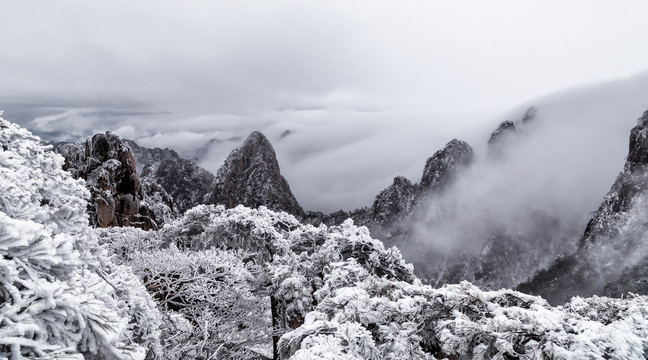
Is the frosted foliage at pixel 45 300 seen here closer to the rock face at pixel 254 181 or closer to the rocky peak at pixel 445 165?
the rock face at pixel 254 181

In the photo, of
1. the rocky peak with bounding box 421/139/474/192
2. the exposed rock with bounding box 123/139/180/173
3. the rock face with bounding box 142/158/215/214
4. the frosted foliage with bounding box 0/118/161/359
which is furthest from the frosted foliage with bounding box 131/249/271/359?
the exposed rock with bounding box 123/139/180/173

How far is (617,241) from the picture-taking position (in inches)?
1527

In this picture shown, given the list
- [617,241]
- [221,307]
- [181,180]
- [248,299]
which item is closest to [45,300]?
[221,307]

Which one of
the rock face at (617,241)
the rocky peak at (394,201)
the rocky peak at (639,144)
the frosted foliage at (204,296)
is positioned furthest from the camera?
the rocky peak at (394,201)

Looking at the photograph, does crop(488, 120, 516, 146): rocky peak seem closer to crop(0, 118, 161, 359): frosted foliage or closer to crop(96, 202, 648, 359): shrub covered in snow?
crop(96, 202, 648, 359): shrub covered in snow

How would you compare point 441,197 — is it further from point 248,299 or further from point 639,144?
point 248,299

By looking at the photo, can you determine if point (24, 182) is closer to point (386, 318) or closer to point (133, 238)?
point (386, 318)

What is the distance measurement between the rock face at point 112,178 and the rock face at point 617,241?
43.5 m

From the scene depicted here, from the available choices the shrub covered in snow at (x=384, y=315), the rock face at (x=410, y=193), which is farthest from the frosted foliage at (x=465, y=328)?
the rock face at (x=410, y=193)

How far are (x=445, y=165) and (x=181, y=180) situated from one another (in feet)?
190

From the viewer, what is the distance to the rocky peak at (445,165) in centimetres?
7707

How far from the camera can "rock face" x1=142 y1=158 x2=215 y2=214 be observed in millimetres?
71875

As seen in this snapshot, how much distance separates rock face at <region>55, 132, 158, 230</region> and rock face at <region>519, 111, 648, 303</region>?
4350cm

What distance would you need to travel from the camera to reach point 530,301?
510 cm
